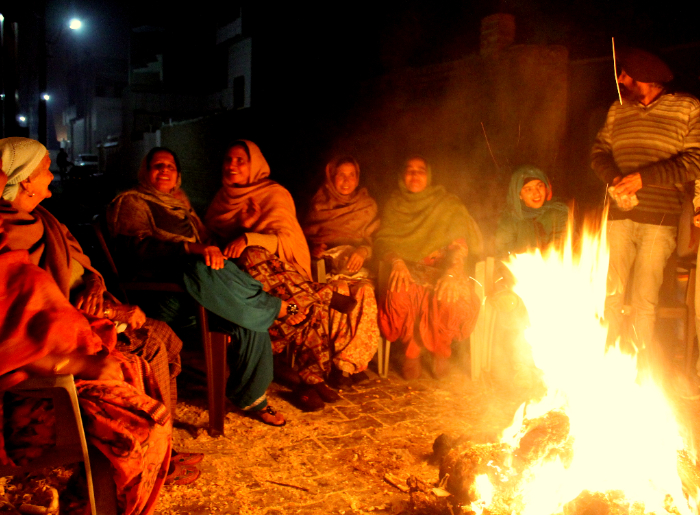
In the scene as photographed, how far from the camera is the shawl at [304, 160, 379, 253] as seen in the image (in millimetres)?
5441

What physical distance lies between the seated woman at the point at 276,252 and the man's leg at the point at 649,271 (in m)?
2.30

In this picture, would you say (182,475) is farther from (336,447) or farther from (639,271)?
(639,271)

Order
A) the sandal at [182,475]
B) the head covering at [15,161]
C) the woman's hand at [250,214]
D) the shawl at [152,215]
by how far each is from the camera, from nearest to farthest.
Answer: the head covering at [15,161] < the sandal at [182,475] < the shawl at [152,215] < the woman's hand at [250,214]

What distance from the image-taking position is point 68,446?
2285 mm

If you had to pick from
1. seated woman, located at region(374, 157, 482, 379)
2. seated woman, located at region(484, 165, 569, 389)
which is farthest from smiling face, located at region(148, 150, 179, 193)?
seated woman, located at region(484, 165, 569, 389)

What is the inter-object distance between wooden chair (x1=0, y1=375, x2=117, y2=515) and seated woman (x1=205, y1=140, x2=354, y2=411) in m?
2.02

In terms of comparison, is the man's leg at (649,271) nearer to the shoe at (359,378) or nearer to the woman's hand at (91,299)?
the shoe at (359,378)

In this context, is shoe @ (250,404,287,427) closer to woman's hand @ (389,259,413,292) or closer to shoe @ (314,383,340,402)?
shoe @ (314,383,340,402)

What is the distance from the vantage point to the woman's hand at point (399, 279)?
483 cm

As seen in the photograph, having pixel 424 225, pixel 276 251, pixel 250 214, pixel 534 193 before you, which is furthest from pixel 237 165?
pixel 534 193

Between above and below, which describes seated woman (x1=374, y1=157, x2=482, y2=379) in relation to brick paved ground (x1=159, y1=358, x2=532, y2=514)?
above

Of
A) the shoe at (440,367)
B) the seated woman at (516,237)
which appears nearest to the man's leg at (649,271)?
the seated woman at (516,237)

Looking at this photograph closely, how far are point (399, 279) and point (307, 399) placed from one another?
125 cm

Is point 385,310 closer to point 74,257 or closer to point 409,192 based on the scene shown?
point 409,192
